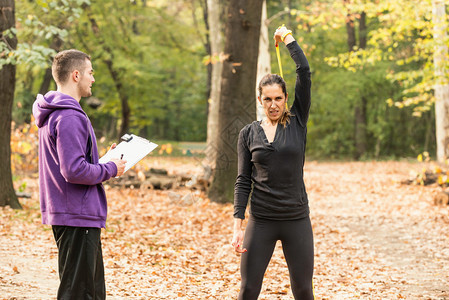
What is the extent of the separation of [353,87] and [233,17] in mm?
19284

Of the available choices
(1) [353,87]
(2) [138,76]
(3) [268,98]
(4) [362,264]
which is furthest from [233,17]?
(1) [353,87]

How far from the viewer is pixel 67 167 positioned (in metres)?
3.07

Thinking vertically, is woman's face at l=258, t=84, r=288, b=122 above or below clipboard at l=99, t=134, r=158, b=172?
above

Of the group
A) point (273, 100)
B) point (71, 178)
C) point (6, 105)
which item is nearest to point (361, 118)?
point (6, 105)

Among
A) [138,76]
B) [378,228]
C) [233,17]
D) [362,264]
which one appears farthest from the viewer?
[138,76]

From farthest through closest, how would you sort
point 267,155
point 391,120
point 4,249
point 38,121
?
1. point 391,120
2. point 4,249
3. point 267,155
4. point 38,121

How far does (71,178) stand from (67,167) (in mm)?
73

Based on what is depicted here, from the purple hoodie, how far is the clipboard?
245mm

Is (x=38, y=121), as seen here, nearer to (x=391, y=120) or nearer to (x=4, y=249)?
(x=4, y=249)

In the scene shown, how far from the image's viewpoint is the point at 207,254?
25.2 feet

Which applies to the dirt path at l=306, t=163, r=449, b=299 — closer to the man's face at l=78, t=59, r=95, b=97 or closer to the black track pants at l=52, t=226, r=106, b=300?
the black track pants at l=52, t=226, r=106, b=300

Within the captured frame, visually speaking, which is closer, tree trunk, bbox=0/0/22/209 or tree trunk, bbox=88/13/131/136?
tree trunk, bbox=0/0/22/209

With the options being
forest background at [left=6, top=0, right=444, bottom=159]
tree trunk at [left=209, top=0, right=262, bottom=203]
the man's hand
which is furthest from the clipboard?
forest background at [left=6, top=0, right=444, bottom=159]

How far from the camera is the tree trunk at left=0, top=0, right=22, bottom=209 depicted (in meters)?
9.12
